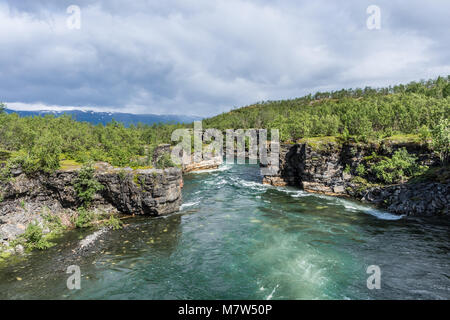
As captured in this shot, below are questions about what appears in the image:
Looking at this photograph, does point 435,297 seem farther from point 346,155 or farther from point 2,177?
point 2,177

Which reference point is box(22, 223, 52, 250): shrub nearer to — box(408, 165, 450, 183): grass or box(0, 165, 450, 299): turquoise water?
box(0, 165, 450, 299): turquoise water

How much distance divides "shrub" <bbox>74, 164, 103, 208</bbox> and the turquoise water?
5472 millimetres

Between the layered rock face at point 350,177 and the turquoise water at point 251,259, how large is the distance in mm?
3531

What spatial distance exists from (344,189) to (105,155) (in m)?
49.1

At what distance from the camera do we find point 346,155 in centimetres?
4831

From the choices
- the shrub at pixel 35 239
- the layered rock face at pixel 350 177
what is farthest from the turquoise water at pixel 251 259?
the layered rock face at pixel 350 177

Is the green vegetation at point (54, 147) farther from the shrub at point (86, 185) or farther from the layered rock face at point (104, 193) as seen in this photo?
the shrub at point (86, 185)

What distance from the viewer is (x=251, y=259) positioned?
70.2 ft

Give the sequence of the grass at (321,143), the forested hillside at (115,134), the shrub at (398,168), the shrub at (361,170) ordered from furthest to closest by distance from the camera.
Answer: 1. the grass at (321,143)
2. the shrub at (361,170)
3. the shrub at (398,168)
4. the forested hillside at (115,134)

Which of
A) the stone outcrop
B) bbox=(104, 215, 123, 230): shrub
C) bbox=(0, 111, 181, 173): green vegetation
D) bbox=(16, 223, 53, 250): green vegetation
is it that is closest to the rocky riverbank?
bbox=(16, 223, 53, 250): green vegetation

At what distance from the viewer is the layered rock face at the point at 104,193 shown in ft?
90.3

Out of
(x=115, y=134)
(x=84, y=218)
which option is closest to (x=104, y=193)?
(x=84, y=218)

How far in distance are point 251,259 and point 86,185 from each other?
2494 cm
